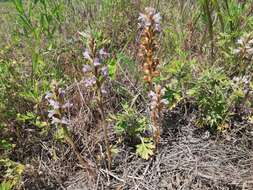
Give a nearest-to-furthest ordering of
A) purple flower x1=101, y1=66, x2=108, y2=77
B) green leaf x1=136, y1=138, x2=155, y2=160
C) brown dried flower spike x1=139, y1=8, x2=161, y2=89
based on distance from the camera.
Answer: purple flower x1=101, y1=66, x2=108, y2=77
brown dried flower spike x1=139, y1=8, x2=161, y2=89
green leaf x1=136, y1=138, x2=155, y2=160

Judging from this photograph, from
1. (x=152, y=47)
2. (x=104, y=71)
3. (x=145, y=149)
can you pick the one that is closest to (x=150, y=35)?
(x=152, y=47)

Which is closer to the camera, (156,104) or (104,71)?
(104,71)

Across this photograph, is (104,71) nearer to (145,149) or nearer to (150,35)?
(150,35)

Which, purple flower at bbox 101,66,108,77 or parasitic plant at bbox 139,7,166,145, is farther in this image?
parasitic plant at bbox 139,7,166,145

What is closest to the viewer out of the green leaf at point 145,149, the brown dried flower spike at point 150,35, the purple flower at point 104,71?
the purple flower at point 104,71

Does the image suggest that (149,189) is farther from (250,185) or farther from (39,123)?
(39,123)

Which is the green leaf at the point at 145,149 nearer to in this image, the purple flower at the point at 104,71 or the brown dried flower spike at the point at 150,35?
the brown dried flower spike at the point at 150,35

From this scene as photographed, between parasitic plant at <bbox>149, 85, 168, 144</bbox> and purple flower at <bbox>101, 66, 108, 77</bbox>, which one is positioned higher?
purple flower at <bbox>101, 66, 108, 77</bbox>

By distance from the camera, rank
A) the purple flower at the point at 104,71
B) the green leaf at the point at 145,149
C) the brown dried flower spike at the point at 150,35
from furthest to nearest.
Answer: the green leaf at the point at 145,149
the brown dried flower spike at the point at 150,35
the purple flower at the point at 104,71

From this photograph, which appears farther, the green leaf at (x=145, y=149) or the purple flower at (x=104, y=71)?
the green leaf at (x=145, y=149)

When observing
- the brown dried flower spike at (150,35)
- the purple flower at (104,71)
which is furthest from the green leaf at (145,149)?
the purple flower at (104,71)

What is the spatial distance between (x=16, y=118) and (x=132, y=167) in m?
0.86

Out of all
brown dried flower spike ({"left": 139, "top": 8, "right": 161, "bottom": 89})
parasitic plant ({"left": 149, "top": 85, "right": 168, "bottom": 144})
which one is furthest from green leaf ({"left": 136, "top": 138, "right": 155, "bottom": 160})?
brown dried flower spike ({"left": 139, "top": 8, "right": 161, "bottom": 89})

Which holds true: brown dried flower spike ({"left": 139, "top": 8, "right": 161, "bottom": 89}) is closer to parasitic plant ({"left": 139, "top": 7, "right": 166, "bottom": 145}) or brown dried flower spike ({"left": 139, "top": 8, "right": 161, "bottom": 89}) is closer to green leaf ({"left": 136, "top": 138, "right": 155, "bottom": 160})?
parasitic plant ({"left": 139, "top": 7, "right": 166, "bottom": 145})
